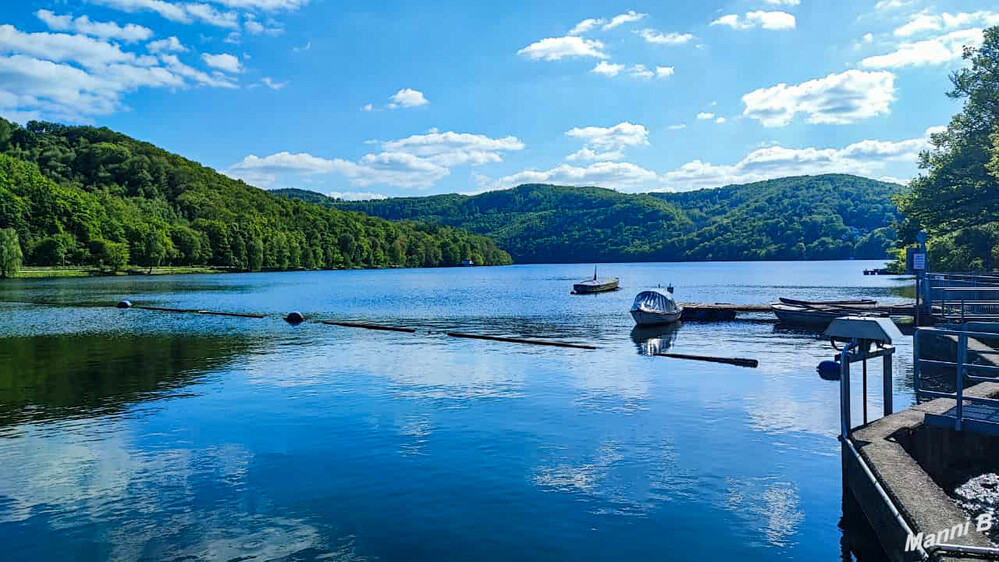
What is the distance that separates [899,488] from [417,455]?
36.6ft

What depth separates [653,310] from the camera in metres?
52.3

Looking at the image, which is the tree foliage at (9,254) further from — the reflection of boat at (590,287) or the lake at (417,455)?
the lake at (417,455)

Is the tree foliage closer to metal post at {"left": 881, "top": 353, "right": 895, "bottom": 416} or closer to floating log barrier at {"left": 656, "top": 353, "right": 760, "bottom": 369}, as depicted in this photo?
floating log barrier at {"left": 656, "top": 353, "right": 760, "bottom": 369}

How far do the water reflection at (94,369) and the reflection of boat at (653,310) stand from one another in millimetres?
27968

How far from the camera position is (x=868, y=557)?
12.1 meters

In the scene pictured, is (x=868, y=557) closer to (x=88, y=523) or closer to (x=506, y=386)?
(x=88, y=523)

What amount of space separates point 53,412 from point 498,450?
15.5 meters

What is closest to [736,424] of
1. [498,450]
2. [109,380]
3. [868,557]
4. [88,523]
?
[498,450]

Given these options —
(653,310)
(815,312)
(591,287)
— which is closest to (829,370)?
(653,310)

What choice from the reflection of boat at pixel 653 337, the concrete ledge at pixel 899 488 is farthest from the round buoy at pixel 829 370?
the reflection of boat at pixel 653 337

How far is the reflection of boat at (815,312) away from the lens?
50.2 m

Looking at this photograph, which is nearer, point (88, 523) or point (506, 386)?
point (88, 523)

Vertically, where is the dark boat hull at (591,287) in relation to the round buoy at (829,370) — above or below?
below

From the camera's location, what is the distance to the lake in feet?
41.7
